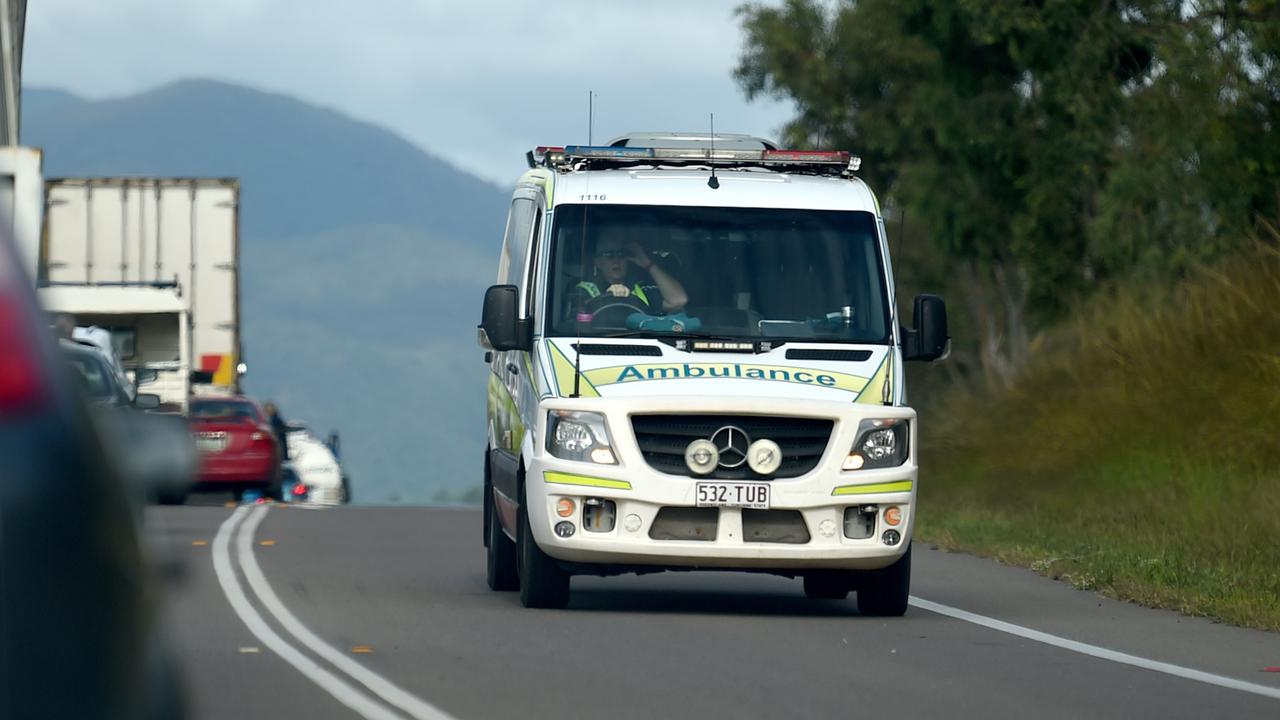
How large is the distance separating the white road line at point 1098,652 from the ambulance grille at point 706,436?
1284 mm

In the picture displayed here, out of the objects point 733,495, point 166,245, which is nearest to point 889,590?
point 733,495

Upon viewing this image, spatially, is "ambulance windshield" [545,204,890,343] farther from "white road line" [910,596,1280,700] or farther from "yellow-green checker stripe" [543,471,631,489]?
"white road line" [910,596,1280,700]

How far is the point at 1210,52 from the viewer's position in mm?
28062

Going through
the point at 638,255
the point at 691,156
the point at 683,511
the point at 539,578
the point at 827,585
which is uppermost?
the point at 691,156

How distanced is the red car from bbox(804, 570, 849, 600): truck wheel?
16408 millimetres

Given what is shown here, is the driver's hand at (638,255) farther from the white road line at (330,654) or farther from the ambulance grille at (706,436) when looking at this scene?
the white road line at (330,654)

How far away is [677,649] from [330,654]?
5.07 feet

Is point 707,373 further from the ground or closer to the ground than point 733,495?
further from the ground

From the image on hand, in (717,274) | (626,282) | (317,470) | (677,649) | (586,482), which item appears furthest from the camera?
(317,470)

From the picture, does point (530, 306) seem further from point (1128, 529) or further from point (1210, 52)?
point (1210, 52)

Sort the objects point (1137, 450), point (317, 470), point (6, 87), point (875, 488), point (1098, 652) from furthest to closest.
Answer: point (317, 470) < point (1137, 450) < point (6, 87) < point (875, 488) < point (1098, 652)

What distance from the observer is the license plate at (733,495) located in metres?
11.9

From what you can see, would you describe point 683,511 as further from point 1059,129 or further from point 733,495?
point 1059,129

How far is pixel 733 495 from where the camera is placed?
11969 mm
